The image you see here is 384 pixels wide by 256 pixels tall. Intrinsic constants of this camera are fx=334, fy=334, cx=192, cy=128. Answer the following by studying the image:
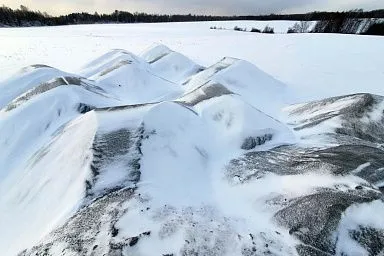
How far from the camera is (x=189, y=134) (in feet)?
24.0

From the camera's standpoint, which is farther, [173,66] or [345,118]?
[173,66]

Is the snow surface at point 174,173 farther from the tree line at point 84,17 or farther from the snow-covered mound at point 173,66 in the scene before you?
the tree line at point 84,17

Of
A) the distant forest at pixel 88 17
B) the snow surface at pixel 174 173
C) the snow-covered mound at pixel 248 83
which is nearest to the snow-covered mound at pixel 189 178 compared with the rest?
the snow surface at pixel 174 173

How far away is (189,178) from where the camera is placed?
20.1ft

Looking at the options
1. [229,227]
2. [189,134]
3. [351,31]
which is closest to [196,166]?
[189,134]

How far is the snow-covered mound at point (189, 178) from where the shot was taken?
4.67 meters

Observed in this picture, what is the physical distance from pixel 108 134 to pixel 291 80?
910 cm

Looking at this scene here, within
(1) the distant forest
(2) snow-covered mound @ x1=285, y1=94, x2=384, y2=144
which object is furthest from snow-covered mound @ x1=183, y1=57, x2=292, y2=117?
(1) the distant forest

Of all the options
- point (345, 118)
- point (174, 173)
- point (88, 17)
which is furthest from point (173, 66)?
point (88, 17)

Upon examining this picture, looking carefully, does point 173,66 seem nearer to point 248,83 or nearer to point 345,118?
point 248,83

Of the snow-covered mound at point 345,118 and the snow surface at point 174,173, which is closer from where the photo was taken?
the snow surface at point 174,173

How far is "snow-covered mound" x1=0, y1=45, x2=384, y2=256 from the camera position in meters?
4.67

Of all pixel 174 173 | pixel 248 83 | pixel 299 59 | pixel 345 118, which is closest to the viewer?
pixel 174 173

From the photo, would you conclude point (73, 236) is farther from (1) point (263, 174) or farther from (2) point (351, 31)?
(2) point (351, 31)
